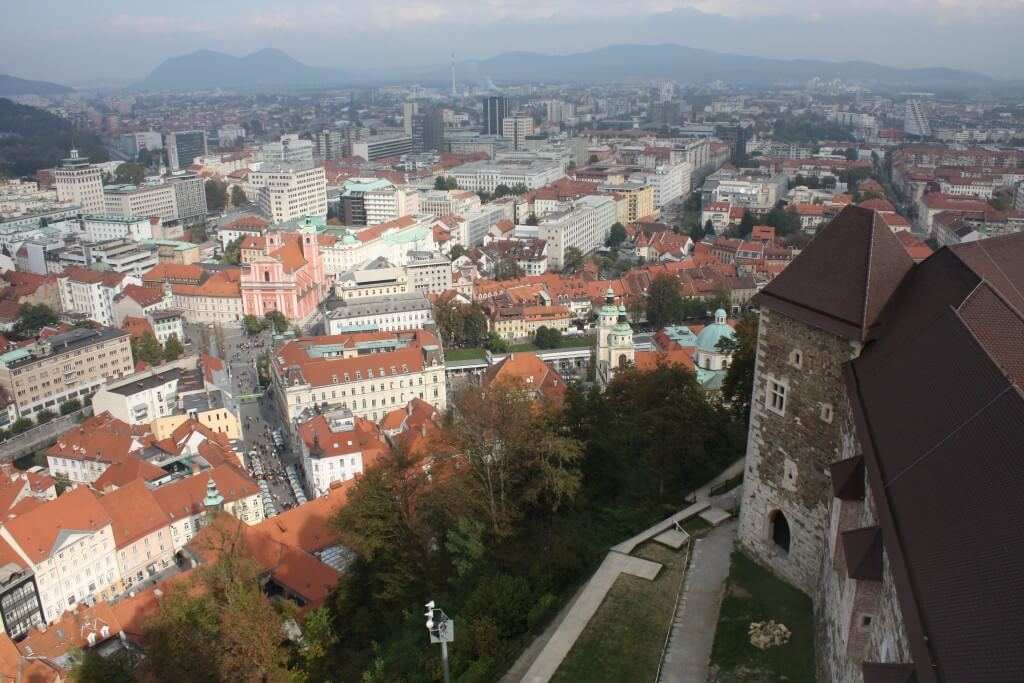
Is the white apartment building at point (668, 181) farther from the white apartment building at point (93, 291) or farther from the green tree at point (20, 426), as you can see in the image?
the green tree at point (20, 426)

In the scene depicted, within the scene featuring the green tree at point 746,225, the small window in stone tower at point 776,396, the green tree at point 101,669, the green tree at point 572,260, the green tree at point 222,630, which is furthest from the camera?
the green tree at point 746,225

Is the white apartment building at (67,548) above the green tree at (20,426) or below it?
above

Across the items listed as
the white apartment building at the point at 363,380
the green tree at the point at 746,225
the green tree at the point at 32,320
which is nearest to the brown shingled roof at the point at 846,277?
the white apartment building at the point at 363,380

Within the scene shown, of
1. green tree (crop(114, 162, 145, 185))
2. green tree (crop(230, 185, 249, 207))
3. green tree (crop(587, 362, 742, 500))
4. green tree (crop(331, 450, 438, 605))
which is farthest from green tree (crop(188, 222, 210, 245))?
green tree (crop(587, 362, 742, 500))

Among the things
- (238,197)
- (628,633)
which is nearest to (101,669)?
(628,633)

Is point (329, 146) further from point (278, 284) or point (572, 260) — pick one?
point (278, 284)

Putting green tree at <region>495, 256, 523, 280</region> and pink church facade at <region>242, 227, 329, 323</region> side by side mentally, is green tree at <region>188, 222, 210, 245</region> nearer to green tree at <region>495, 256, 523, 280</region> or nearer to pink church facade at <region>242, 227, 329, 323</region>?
pink church facade at <region>242, 227, 329, 323</region>
